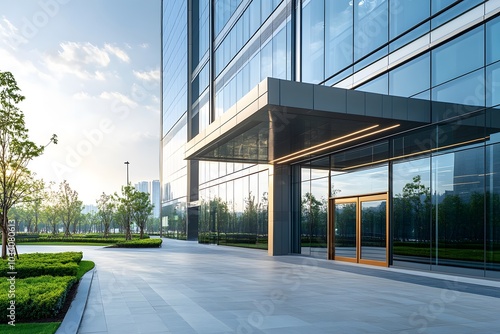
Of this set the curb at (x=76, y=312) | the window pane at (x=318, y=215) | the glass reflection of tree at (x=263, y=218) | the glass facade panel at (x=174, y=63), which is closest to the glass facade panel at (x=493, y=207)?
the window pane at (x=318, y=215)

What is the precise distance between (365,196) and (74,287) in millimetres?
12333

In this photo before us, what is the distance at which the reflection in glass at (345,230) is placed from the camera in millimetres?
20656

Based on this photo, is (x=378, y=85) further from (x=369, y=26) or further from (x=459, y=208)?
(x=459, y=208)

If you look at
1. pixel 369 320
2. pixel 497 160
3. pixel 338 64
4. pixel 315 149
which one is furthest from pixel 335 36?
pixel 369 320

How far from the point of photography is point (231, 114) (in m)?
16.4

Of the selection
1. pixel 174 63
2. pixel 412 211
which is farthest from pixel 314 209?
pixel 174 63

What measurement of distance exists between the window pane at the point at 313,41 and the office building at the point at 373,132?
0.30 ft

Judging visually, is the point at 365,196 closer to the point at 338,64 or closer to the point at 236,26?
the point at 338,64

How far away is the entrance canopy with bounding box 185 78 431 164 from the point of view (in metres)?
13.8

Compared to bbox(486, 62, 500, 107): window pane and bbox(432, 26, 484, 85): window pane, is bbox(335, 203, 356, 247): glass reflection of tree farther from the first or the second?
bbox(486, 62, 500, 107): window pane

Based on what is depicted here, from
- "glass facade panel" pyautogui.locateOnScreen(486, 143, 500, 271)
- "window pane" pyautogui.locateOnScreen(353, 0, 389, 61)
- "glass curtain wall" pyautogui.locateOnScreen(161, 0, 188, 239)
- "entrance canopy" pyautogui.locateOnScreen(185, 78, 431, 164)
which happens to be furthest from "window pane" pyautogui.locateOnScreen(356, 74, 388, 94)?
"glass curtain wall" pyautogui.locateOnScreen(161, 0, 188, 239)

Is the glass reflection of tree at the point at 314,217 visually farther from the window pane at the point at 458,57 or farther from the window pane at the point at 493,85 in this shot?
the window pane at the point at 493,85

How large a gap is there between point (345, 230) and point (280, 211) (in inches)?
210

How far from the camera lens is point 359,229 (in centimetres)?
2016
